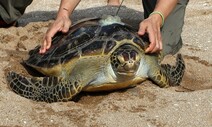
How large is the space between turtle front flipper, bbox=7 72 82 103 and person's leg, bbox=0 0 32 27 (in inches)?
44.0

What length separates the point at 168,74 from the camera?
246 cm

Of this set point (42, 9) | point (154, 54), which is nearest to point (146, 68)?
point (154, 54)

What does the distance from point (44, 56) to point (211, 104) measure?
0.91 m

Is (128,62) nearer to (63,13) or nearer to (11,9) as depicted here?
(63,13)

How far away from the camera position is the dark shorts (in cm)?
337

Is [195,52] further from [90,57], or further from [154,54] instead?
[90,57]

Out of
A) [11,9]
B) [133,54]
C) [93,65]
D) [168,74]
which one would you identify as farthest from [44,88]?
[11,9]

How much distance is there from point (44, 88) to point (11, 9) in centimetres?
137

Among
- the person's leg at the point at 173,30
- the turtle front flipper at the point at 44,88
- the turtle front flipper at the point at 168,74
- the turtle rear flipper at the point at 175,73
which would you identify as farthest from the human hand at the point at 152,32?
the person's leg at the point at 173,30

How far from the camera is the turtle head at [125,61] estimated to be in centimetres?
208

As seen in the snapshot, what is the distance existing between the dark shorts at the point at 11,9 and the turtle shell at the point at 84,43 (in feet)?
3.35

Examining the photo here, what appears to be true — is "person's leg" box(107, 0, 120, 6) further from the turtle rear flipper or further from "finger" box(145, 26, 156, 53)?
"finger" box(145, 26, 156, 53)

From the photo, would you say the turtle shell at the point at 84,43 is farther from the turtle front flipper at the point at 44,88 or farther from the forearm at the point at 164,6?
the forearm at the point at 164,6


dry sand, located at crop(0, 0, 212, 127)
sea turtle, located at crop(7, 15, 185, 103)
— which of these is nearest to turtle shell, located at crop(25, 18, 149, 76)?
sea turtle, located at crop(7, 15, 185, 103)
